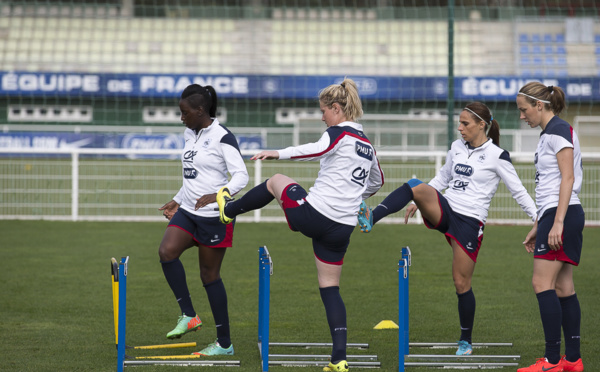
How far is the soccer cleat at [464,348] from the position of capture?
501 cm

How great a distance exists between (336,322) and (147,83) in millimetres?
22944

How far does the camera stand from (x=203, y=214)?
496 centimetres

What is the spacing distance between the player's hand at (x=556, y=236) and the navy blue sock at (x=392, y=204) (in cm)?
85

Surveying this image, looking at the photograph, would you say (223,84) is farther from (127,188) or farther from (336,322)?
(336,322)

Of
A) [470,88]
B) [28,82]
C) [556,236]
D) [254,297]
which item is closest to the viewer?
[556,236]

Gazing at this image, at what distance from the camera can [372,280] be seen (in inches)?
315

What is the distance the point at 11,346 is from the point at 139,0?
917 inches

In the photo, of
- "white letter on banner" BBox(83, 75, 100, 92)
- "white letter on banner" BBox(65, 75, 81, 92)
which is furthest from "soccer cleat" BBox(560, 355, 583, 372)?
"white letter on banner" BBox(65, 75, 81, 92)

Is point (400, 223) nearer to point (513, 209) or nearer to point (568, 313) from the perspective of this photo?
point (513, 209)

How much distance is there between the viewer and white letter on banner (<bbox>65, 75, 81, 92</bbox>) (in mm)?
25891

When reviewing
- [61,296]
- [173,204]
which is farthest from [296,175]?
[173,204]

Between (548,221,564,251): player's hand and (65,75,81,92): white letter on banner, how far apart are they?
2349 centimetres

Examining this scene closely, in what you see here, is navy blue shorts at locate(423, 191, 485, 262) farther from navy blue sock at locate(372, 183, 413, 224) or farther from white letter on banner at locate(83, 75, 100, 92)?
white letter on banner at locate(83, 75, 100, 92)

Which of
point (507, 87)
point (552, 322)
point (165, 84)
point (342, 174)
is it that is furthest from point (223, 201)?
point (507, 87)
